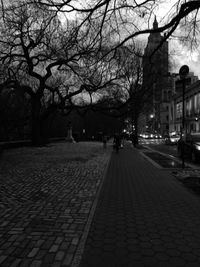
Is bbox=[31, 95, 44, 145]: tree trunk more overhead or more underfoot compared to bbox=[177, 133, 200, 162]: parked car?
more overhead

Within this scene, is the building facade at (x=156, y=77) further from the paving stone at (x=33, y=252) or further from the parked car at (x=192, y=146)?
the paving stone at (x=33, y=252)

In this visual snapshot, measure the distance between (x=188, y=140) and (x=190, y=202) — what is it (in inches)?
482

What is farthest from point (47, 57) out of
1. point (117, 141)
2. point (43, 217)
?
point (43, 217)

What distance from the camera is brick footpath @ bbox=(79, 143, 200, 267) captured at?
381cm

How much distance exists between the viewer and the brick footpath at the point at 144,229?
Result: 3.81m

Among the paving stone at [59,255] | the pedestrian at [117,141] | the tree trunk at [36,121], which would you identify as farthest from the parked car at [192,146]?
the tree trunk at [36,121]

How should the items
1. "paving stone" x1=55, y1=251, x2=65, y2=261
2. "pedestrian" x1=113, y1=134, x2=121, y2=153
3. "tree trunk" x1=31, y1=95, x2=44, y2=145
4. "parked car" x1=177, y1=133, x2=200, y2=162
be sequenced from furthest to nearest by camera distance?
"tree trunk" x1=31, y1=95, x2=44, y2=145 → "pedestrian" x1=113, y1=134, x2=121, y2=153 → "parked car" x1=177, y1=133, x2=200, y2=162 → "paving stone" x1=55, y1=251, x2=65, y2=261

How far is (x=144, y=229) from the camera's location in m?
4.99

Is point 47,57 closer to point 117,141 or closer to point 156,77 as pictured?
point 117,141

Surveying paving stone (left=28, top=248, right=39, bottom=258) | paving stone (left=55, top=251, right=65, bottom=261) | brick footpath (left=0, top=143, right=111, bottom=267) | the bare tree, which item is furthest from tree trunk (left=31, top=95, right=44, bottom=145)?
paving stone (left=55, top=251, right=65, bottom=261)

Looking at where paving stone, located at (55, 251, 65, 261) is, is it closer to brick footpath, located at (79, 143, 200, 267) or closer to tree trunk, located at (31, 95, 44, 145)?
brick footpath, located at (79, 143, 200, 267)

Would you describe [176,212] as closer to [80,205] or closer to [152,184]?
[80,205]

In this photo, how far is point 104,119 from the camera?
260ft

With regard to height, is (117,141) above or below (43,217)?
above
